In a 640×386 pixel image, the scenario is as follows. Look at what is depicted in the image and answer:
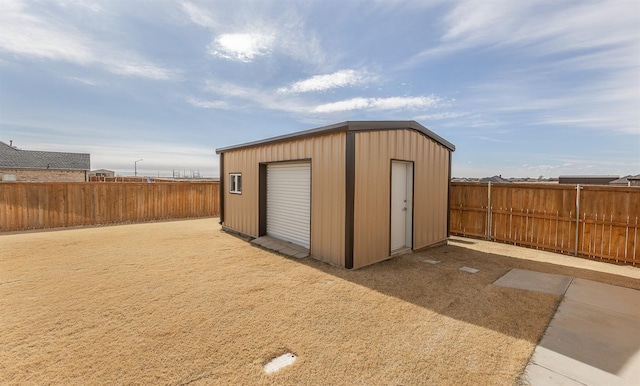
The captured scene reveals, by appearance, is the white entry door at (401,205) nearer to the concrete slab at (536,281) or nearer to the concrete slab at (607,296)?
the concrete slab at (536,281)

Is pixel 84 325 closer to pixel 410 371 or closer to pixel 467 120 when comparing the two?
pixel 410 371

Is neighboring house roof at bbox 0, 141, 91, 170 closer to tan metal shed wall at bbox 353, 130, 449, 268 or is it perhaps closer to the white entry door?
tan metal shed wall at bbox 353, 130, 449, 268

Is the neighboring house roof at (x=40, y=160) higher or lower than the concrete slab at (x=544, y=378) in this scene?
higher

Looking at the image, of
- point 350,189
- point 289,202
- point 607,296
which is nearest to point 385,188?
point 350,189

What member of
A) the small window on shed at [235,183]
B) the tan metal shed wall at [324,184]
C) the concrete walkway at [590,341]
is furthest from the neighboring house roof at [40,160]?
the concrete walkway at [590,341]

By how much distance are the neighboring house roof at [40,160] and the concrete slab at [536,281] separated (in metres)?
32.4

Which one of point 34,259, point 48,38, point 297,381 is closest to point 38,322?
point 297,381

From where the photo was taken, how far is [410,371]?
7.55 ft

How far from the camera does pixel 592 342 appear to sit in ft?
9.10

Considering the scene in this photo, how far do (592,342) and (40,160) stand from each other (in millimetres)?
34662

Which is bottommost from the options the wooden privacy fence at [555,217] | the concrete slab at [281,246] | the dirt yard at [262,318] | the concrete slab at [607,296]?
the concrete slab at [607,296]

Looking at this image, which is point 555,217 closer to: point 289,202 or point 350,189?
point 350,189

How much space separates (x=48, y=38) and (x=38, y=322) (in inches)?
277

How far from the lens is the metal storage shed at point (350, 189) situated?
17.1 feet
